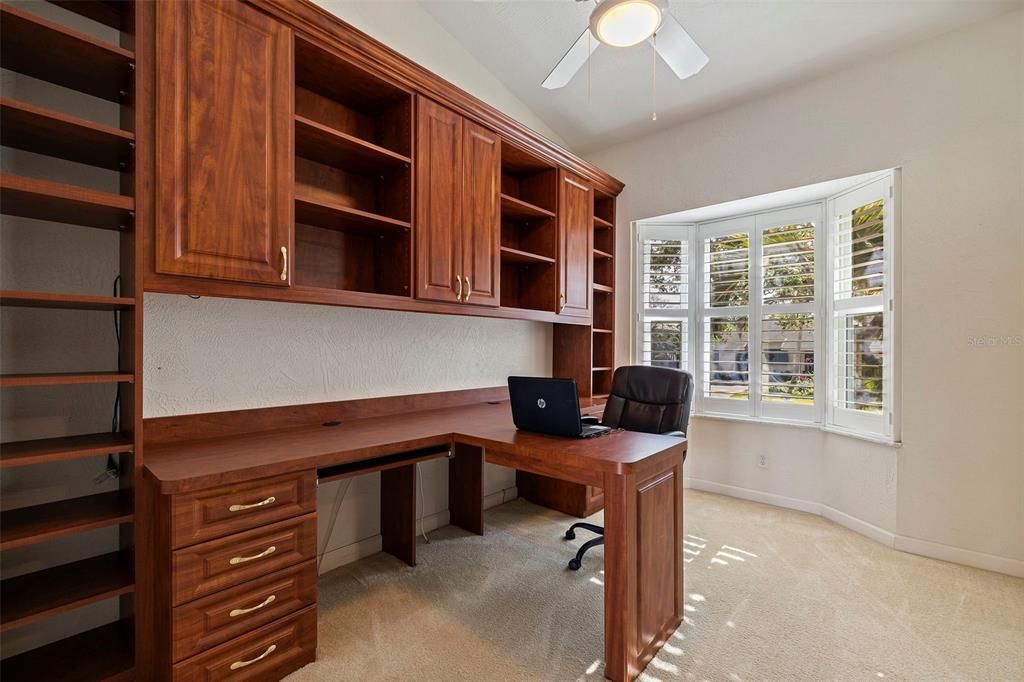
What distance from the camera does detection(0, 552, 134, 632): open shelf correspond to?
1368mm

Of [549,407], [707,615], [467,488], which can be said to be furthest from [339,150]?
[707,615]

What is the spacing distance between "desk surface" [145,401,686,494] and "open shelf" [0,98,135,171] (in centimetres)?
112

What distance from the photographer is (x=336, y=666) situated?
5.85 ft

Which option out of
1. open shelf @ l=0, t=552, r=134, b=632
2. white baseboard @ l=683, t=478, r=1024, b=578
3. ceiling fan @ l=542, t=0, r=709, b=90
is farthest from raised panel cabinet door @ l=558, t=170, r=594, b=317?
open shelf @ l=0, t=552, r=134, b=632

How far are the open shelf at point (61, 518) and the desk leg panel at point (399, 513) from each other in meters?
1.18

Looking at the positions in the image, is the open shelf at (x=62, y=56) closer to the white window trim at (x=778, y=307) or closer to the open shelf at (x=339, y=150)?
the open shelf at (x=339, y=150)

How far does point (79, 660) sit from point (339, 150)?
2.26m

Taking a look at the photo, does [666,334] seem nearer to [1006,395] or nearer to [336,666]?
[1006,395]

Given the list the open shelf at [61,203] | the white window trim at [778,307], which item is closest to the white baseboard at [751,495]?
the white window trim at [778,307]

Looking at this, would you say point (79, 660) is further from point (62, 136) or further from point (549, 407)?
point (549, 407)

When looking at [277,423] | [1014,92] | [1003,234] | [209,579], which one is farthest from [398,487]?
[1014,92]

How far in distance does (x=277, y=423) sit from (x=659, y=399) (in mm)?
2141

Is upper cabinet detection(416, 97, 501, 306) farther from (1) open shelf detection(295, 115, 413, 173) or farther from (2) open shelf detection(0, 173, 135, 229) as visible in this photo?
(2) open shelf detection(0, 173, 135, 229)

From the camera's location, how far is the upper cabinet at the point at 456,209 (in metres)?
2.50
